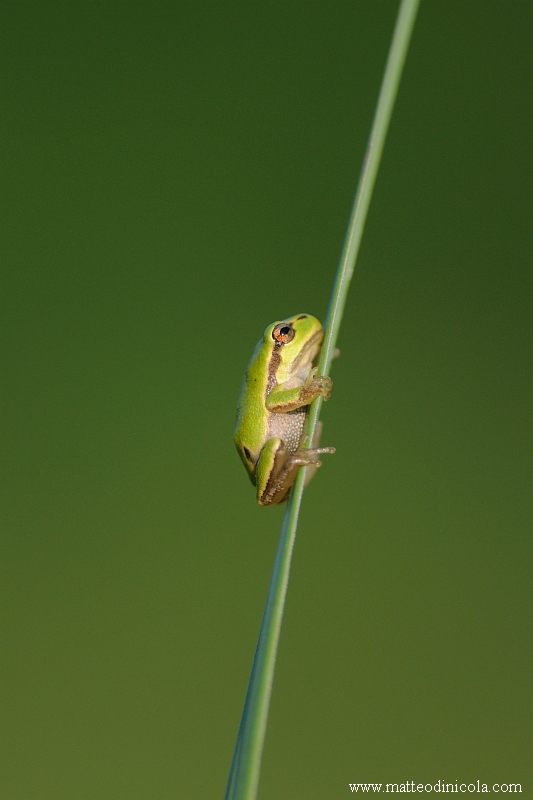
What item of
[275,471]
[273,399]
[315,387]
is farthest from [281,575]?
[273,399]

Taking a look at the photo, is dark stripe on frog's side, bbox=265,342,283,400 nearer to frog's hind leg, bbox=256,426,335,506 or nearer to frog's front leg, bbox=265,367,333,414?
frog's front leg, bbox=265,367,333,414

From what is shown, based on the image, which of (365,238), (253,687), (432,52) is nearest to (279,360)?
(253,687)

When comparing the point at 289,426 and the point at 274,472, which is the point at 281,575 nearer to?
the point at 274,472

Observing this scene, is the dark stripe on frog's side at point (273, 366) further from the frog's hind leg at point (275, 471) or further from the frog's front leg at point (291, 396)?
the frog's hind leg at point (275, 471)

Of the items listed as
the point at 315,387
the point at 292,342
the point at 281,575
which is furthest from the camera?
the point at 292,342

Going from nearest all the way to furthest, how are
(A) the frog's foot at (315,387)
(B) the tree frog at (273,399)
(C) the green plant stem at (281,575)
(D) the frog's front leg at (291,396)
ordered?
(C) the green plant stem at (281,575), (A) the frog's foot at (315,387), (D) the frog's front leg at (291,396), (B) the tree frog at (273,399)

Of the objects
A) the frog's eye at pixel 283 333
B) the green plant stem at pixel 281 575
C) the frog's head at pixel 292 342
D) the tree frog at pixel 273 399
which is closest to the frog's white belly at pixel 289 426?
the tree frog at pixel 273 399

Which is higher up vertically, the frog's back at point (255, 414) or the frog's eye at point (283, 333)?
the frog's eye at point (283, 333)
